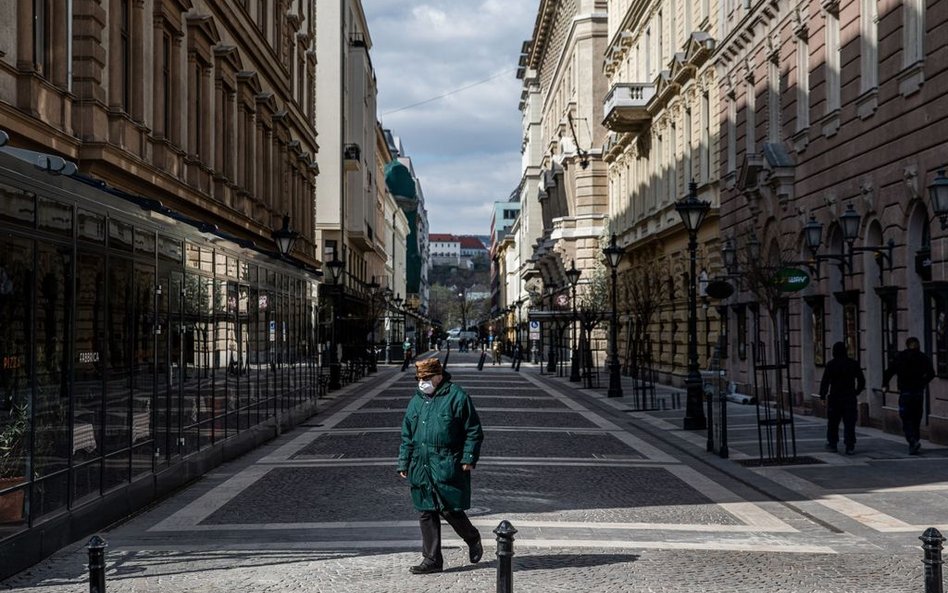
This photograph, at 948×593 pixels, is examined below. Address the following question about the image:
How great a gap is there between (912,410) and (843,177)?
787 centimetres

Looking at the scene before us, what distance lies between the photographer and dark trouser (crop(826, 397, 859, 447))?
58.3ft

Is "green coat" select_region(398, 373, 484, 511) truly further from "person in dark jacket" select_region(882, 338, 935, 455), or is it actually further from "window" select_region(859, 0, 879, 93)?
"window" select_region(859, 0, 879, 93)

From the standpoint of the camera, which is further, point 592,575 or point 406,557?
point 406,557

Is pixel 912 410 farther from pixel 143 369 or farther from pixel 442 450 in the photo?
pixel 143 369

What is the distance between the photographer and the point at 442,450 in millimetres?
9258

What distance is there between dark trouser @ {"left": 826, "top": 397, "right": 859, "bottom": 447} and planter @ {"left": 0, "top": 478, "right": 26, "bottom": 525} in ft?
39.7

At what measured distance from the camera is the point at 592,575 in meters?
9.20

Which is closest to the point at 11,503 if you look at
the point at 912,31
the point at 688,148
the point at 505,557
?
the point at 505,557

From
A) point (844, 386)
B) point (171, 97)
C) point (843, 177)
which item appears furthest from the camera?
point (171, 97)

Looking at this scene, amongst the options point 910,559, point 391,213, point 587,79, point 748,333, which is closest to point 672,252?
point 748,333

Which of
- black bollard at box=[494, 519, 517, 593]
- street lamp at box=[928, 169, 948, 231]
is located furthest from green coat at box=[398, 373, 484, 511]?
street lamp at box=[928, 169, 948, 231]

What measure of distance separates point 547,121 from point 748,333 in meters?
55.4

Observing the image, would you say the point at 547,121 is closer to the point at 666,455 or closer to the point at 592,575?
the point at 666,455

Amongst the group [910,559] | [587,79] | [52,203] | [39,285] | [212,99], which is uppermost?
[587,79]
